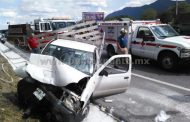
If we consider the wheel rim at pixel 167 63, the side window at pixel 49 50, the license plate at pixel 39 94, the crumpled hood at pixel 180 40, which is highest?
the side window at pixel 49 50

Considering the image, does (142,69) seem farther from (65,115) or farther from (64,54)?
(65,115)

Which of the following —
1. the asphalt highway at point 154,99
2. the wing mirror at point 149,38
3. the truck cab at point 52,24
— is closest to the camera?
the asphalt highway at point 154,99

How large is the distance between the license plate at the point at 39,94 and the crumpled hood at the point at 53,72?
205 millimetres

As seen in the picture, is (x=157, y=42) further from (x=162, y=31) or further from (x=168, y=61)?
(x=168, y=61)

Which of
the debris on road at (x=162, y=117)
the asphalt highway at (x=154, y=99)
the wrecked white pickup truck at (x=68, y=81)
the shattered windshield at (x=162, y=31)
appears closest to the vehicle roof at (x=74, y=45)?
the wrecked white pickup truck at (x=68, y=81)

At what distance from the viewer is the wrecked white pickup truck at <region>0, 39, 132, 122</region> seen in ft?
18.9

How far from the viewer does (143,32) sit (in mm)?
13375

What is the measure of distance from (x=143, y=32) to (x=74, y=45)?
6059mm

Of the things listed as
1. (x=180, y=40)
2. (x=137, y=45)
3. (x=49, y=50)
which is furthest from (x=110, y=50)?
(x=49, y=50)

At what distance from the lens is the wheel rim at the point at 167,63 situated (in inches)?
482

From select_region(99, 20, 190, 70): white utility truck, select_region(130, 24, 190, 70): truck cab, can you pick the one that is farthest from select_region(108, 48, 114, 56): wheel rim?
select_region(130, 24, 190, 70): truck cab

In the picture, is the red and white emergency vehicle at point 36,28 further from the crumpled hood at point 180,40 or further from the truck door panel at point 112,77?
the truck door panel at point 112,77

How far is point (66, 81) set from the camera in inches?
229

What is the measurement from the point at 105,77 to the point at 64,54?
1.30 meters
